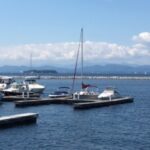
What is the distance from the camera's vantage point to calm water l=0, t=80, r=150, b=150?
39344 millimetres

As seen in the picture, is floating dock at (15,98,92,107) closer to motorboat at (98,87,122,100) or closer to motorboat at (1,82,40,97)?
motorboat at (98,87,122,100)

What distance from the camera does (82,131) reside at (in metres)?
46.8

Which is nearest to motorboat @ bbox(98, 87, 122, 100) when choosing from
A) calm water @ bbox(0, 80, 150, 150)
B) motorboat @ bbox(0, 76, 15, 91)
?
calm water @ bbox(0, 80, 150, 150)

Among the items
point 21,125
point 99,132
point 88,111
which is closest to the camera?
point 99,132

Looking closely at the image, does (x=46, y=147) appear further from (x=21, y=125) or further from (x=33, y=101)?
(x=33, y=101)

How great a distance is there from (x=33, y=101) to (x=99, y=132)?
27.0 meters

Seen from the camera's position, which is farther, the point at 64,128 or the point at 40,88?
the point at 40,88

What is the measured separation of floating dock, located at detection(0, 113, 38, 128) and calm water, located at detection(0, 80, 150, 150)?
3.17 feet

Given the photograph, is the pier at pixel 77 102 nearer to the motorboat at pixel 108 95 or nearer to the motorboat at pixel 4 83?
the motorboat at pixel 108 95

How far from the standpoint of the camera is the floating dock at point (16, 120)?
47.8m

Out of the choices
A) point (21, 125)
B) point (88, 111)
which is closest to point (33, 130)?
point (21, 125)

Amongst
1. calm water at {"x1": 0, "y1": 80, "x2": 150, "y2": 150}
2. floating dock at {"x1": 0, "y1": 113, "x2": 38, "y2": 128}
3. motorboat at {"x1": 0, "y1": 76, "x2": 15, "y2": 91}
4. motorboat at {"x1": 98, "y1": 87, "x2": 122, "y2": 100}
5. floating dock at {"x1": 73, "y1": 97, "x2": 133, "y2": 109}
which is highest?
motorboat at {"x1": 0, "y1": 76, "x2": 15, "y2": 91}

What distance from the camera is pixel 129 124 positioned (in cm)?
5178

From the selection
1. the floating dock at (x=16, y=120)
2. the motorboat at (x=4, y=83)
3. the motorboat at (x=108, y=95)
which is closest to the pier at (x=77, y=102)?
the motorboat at (x=108, y=95)
